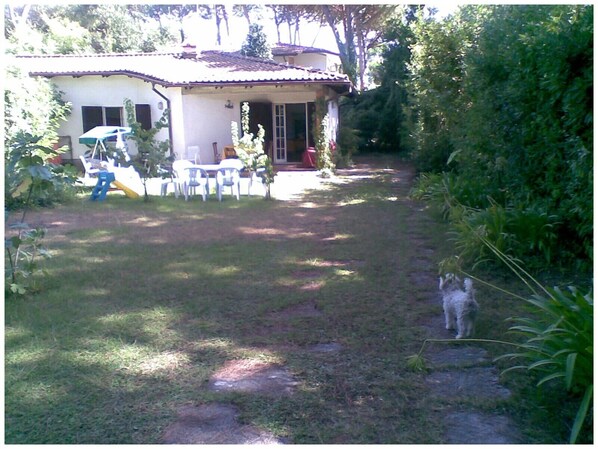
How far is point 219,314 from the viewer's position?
5.73 meters

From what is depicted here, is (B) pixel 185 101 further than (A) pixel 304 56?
No

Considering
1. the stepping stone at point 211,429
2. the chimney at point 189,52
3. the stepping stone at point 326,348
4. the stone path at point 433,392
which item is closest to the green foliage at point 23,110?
the chimney at point 189,52

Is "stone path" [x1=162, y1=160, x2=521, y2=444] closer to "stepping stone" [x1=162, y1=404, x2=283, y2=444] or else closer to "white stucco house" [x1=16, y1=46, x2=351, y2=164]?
"stepping stone" [x1=162, y1=404, x2=283, y2=444]

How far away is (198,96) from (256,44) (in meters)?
8.25

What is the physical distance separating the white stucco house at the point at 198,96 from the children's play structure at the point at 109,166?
1637mm

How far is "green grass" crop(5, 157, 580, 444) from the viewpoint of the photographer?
3.75 m

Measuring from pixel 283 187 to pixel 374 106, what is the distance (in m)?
12.3

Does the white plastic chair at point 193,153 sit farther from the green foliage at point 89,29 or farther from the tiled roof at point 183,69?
the green foliage at point 89,29

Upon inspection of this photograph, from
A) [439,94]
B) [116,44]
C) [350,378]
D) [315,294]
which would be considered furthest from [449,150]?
[116,44]

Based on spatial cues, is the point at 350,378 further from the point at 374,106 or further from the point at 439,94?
the point at 374,106

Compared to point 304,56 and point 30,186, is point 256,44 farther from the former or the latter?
point 30,186

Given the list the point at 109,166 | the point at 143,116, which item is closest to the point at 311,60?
the point at 143,116

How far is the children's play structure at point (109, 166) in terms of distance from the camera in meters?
13.3

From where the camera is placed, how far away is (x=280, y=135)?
66.4 feet
